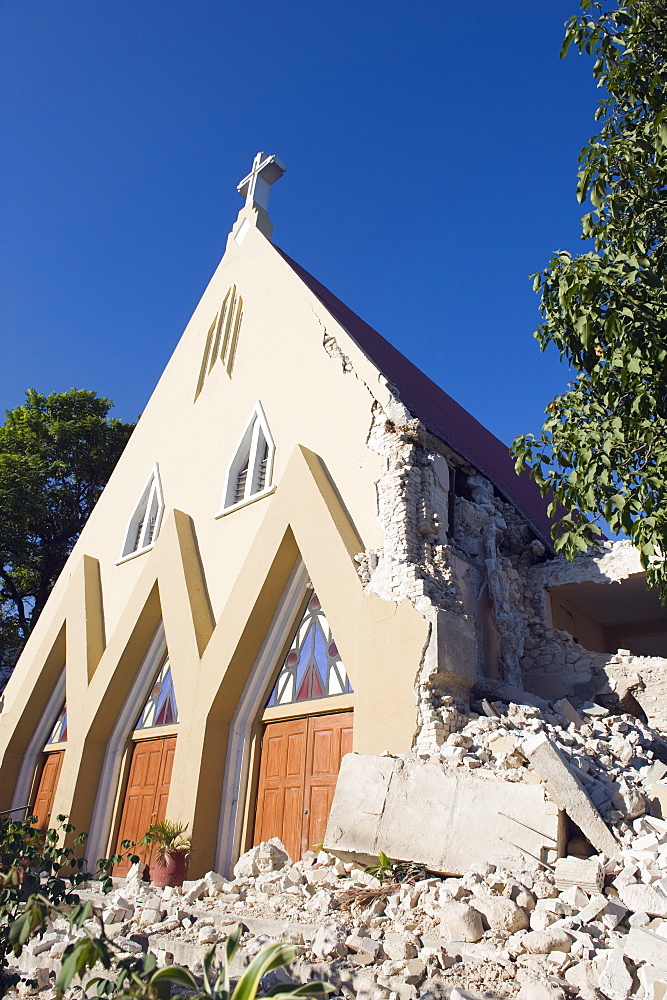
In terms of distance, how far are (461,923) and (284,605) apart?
590 cm

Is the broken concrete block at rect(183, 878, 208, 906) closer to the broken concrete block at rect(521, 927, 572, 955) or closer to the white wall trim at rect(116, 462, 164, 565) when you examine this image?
the broken concrete block at rect(521, 927, 572, 955)

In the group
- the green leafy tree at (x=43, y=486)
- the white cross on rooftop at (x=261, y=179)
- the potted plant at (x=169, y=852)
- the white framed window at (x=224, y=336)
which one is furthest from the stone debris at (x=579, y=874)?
the green leafy tree at (x=43, y=486)

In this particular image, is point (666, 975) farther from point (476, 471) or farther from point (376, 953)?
point (476, 471)

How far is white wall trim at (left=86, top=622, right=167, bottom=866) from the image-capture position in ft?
38.8

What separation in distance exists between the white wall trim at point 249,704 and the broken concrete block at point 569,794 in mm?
4817

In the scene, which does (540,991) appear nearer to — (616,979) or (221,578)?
(616,979)

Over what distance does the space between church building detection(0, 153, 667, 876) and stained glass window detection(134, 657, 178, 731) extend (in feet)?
0.13

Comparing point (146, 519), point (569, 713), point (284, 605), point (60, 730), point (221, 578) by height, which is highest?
point (146, 519)

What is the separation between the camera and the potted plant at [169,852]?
880 cm

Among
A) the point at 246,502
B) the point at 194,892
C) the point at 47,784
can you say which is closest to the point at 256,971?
the point at 194,892

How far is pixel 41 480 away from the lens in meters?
21.4

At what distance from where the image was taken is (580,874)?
5098 millimetres

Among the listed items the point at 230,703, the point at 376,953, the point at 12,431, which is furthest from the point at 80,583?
the point at 376,953

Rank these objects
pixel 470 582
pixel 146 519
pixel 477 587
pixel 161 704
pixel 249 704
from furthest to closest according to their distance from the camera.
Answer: pixel 146 519 → pixel 161 704 → pixel 249 704 → pixel 477 587 → pixel 470 582
